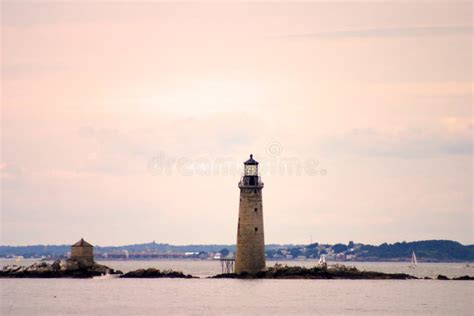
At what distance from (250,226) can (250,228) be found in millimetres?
150

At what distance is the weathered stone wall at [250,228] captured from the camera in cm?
7152

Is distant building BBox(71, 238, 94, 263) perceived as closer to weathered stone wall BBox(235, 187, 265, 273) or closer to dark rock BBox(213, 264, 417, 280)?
dark rock BBox(213, 264, 417, 280)

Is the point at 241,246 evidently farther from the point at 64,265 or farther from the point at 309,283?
the point at 64,265

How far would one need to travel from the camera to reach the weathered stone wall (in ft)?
235

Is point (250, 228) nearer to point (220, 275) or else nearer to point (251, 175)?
point (251, 175)

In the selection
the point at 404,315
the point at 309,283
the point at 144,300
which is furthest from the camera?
the point at 309,283

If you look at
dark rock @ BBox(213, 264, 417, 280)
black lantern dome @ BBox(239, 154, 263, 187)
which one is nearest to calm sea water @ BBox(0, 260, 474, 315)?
dark rock @ BBox(213, 264, 417, 280)

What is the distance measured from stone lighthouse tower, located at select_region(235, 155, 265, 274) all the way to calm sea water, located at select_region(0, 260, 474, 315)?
1.49 metres

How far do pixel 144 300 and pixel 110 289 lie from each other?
856 cm

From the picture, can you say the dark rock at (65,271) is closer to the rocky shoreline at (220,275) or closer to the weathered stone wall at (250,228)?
the rocky shoreline at (220,275)

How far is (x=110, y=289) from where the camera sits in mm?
73812

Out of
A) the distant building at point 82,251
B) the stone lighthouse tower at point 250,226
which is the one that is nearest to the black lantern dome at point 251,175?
the stone lighthouse tower at point 250,226

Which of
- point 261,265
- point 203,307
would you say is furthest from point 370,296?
point 203,307

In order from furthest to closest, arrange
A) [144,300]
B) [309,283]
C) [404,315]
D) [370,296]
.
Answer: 1. [309,283]
2. [370,296]
3. [144,300]
4. [404,315]
